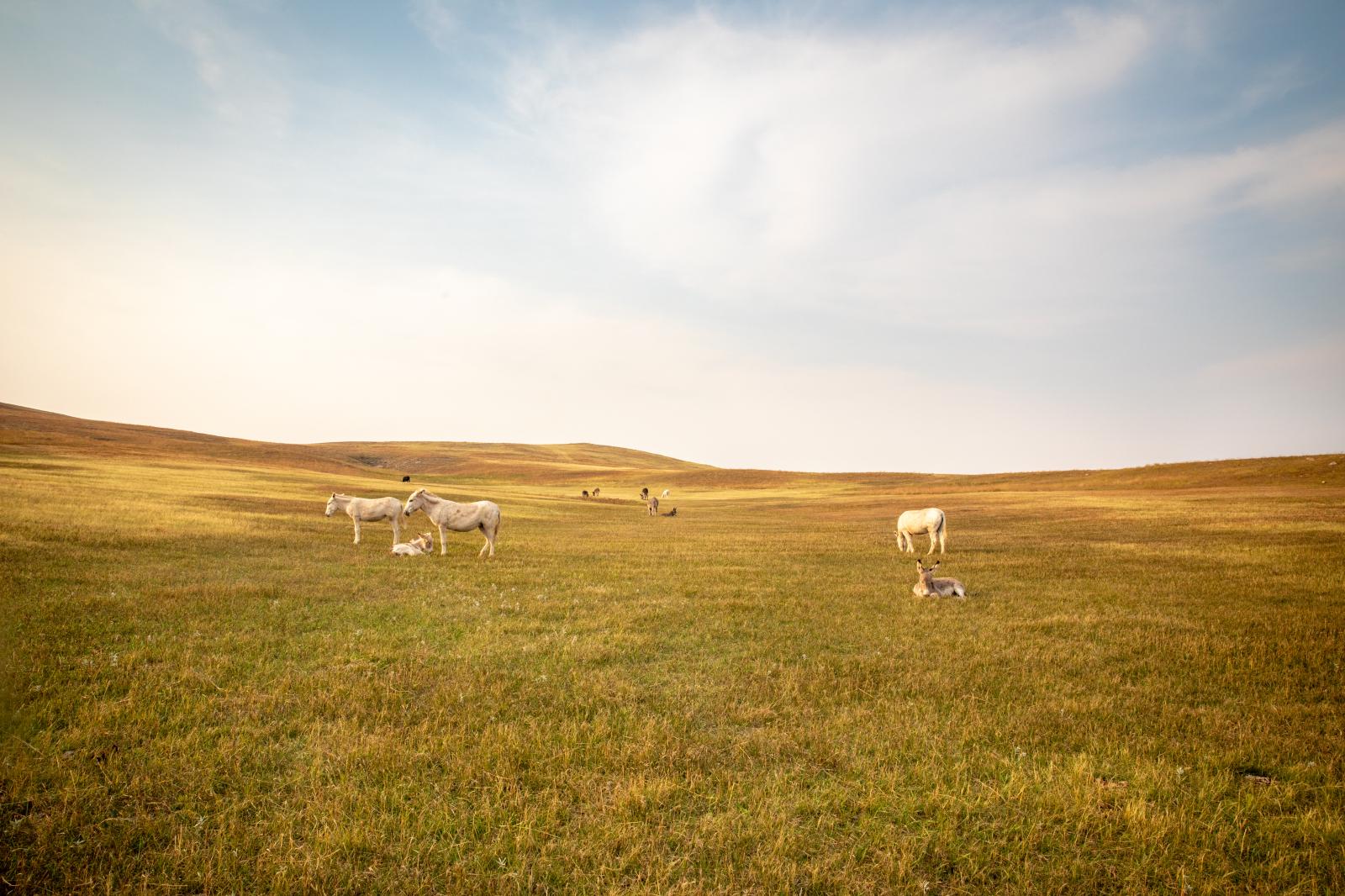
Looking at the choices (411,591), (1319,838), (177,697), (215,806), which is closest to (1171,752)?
(1319,838)

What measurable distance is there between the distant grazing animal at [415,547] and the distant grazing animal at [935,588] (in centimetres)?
1668

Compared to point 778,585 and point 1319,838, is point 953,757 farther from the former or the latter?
point 778,585

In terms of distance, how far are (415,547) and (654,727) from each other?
17.3 m

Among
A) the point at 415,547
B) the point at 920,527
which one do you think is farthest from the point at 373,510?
the point at 920,527

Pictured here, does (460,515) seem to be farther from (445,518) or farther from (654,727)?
(654,727)

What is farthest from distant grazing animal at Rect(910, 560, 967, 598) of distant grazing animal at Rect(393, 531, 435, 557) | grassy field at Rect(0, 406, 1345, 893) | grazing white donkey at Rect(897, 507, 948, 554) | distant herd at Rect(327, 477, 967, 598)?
distant grazing animal at Rect(393, 531, 435, 557)

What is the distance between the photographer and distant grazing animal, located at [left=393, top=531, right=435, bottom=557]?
2161 cm

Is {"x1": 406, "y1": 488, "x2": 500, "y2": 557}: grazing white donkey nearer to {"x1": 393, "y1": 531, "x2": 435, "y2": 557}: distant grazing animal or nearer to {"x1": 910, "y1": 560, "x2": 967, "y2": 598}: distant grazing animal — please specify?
{"x1": 393, "y1": 531, "x2": 435, "y2": 557}: distant grazing animal

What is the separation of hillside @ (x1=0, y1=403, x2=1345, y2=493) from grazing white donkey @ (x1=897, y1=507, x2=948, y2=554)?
163 feet

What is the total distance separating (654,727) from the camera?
7723 millimetres

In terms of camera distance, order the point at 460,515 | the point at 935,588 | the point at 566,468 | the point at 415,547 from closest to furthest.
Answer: the point at 935,588, the point at 415,547, the point at 460,515, the point at 566,468

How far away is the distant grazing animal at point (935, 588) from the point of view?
1592 centimetres

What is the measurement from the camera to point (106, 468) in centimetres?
4569

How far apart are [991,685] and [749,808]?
5602 millimetres
